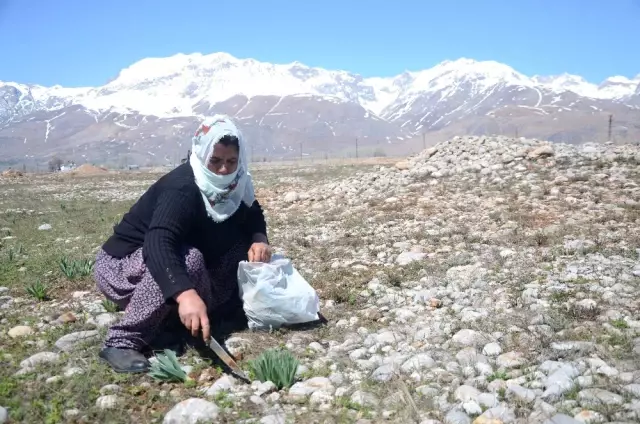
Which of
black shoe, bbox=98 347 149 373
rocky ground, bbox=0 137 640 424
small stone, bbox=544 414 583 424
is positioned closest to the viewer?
small stone, bbox=544 414 583 424

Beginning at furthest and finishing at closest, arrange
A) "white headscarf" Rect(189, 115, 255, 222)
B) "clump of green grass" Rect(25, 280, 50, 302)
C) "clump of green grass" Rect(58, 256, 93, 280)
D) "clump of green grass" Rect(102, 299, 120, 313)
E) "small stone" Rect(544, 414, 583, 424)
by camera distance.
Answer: "clump of green grass" Rect(58, 256, 93, 280) → "clump of green grass" Rect(25, 280, 50, 302) → "clump of green grass" Rect(102, 299, 120, 313) → "white headscarf" Rect(189, 115, 255, 222) → "small stone" Rect(544, 414, 583, 424)

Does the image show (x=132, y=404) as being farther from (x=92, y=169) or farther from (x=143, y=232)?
(x=92, y=169)

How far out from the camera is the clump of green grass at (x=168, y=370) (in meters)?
3.13

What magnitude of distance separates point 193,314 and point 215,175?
102 cm

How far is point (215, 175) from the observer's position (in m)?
3.67

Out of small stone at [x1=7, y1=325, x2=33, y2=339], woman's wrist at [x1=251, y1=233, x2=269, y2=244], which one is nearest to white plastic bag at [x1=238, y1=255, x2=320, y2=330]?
woman's wrist at [x1=251, y1=233, x2=269, y2=244]

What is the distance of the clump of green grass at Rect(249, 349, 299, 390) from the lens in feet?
10.0

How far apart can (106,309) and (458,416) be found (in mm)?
3164

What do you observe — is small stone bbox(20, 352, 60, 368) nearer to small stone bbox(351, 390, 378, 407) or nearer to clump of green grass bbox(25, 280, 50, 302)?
clump of green grass bbox(25, 280, 50, 302)

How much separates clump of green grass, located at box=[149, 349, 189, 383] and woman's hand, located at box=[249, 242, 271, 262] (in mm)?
1087

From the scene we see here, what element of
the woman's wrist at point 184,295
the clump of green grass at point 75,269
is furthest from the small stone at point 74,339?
the clump of green grass at point 75,269

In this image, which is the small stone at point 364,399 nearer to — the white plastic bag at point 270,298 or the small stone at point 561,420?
the small stone at point 561,420

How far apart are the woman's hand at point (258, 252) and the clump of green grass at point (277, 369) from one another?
1.05 m

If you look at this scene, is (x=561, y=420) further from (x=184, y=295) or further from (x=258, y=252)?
(x=258, y=252)
